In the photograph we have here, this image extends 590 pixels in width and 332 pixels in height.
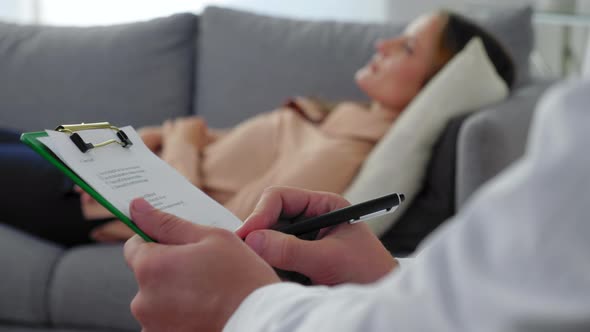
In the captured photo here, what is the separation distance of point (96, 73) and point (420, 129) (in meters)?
1.01

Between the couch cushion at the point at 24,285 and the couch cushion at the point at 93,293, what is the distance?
2 cm

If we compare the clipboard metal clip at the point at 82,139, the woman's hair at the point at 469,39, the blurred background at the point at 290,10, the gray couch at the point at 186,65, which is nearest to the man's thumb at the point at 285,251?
the clipboard metal clip at the point at 82,139

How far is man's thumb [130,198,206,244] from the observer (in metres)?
0.64

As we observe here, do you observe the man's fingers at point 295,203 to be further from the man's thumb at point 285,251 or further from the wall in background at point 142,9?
the wall in background at point 142,9

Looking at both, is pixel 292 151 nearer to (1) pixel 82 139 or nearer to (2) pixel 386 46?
(2) pixel 386 46

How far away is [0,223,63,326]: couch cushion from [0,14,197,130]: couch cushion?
1.81 ft

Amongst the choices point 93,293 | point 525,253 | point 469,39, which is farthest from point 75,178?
point 469,39

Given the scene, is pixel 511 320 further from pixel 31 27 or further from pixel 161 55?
pixel 31 27

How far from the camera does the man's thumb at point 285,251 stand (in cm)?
72

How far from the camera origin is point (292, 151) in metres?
2.02

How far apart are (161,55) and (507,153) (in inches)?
44.8

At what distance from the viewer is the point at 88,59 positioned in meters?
2.38

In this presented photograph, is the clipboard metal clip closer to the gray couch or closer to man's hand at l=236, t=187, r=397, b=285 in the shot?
man's hand at l=236, t=187, r=397, b=285

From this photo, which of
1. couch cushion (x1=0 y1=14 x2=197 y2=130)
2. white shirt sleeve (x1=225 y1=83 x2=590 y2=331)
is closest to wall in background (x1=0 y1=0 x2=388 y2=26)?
couch cushion (x1=0 y1=14 x2=197 y2=130)
